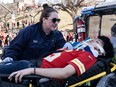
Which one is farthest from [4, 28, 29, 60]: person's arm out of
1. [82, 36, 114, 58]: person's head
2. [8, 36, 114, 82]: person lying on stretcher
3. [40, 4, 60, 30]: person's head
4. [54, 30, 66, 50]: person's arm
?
[82, 36, 114, 58]: person's head

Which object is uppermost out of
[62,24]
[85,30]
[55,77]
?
[55,77]

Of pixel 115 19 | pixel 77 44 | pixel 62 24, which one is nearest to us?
pixel 77 44

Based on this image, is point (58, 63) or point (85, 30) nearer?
point (58, 63)

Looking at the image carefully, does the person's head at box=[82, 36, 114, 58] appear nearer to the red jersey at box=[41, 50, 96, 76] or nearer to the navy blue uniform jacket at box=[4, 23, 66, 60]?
the red jersey at box=[41, 50, 96, 76]

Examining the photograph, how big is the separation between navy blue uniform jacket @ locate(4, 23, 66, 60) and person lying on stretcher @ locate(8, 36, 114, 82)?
67 cm

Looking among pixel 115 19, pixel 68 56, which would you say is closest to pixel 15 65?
pixel 68 56

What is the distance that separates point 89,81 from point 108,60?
0.30m

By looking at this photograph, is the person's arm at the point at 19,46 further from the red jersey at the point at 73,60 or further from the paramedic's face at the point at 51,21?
the red jersey at the point at 73,60

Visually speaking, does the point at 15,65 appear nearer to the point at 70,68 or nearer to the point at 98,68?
the point at 70,68

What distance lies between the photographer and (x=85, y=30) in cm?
984

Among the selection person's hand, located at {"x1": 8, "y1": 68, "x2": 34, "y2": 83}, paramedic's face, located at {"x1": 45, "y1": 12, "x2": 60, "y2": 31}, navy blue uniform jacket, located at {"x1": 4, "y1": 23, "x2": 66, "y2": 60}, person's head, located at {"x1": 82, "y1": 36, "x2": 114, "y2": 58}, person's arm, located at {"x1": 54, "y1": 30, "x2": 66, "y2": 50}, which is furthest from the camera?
person's arm, located at {"x1": 54, "y1": 30, "x2": 66, "y2": 50}

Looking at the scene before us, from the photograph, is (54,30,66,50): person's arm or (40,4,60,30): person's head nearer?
(40,4,60,30): person's head

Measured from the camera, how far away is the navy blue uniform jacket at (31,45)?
425 centimetres

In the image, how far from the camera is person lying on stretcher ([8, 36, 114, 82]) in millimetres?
3275
